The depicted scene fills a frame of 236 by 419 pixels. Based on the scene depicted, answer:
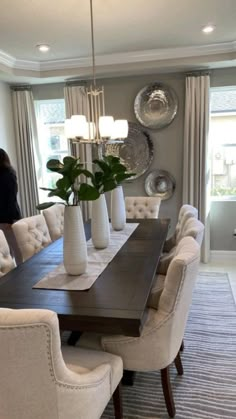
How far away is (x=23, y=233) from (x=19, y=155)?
7.95ft

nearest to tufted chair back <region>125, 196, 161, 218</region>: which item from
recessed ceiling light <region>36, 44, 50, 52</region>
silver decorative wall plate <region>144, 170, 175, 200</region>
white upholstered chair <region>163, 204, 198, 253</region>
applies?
white upholstered chair <region>163, 204, 198, 253</region>

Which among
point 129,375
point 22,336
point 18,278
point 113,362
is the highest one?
point 22,336

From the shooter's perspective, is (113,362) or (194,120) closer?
(113,362)

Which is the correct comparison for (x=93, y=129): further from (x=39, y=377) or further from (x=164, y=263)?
(x=39, y=377)

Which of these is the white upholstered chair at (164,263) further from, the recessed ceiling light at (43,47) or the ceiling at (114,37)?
the recessed ceiling light at (43,47)

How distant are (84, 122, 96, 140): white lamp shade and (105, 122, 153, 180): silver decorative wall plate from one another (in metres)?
1.78

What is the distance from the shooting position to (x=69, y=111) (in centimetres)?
454

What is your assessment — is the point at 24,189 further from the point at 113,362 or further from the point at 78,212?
the point at 113,362

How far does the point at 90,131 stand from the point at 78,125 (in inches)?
10.9

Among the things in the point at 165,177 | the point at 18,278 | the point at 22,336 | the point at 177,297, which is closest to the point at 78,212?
the point at 18,278

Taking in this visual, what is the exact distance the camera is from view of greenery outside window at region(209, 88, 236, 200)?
4.37m

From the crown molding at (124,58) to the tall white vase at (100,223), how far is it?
2367mm

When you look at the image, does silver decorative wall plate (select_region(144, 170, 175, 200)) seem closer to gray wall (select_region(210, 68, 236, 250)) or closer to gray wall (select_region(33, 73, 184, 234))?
gray wall (select_region(33, 73, 184, 234))

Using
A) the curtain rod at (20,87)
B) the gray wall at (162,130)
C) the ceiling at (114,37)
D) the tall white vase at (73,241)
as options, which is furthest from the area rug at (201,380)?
the curtain rod at (20,87)
